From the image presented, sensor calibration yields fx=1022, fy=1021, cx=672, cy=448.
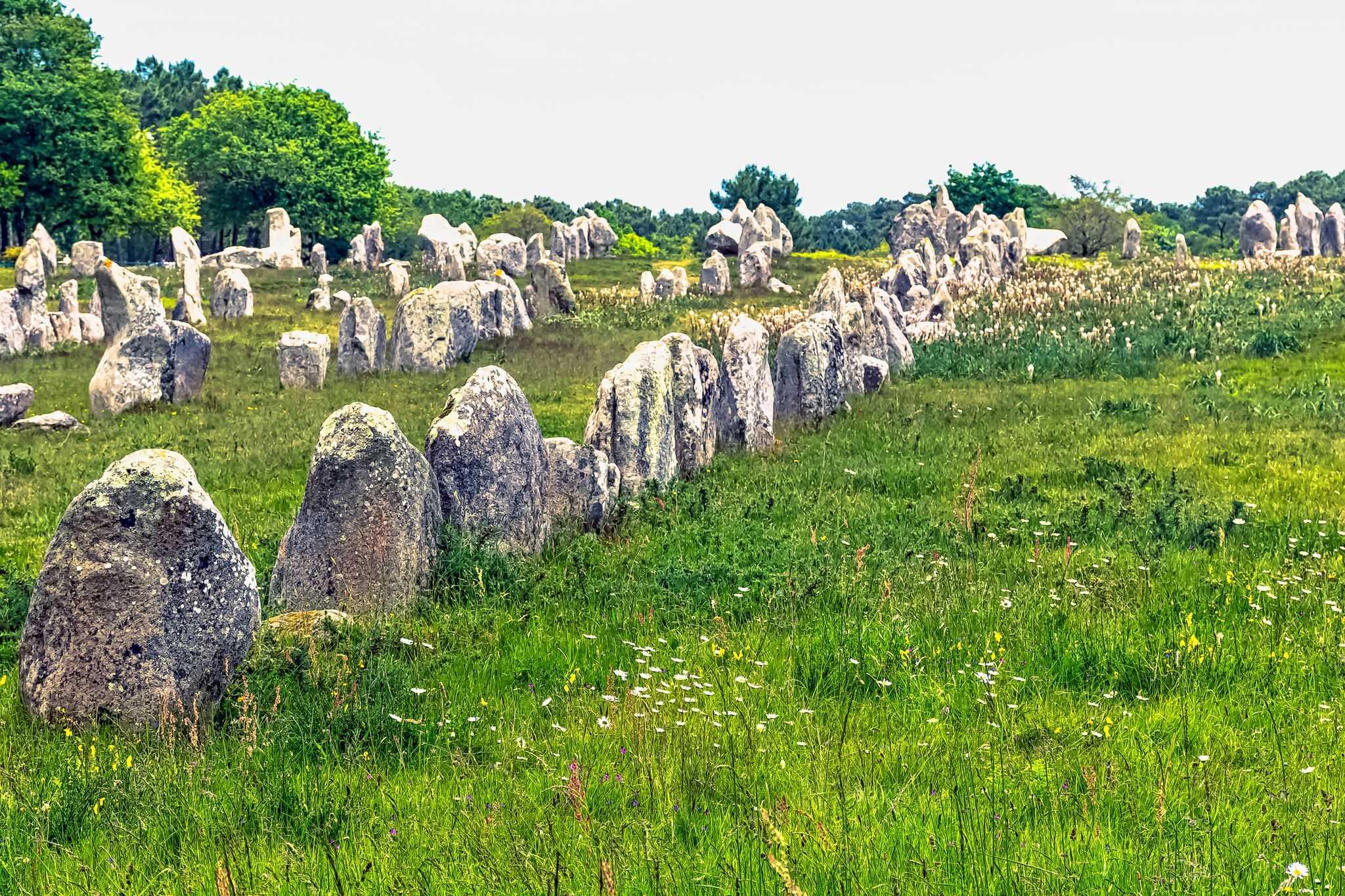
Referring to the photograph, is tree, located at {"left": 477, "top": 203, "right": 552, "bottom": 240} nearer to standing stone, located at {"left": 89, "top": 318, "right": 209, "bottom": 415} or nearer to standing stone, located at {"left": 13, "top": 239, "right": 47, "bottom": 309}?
standing stone, located at {"left": 13, "top": 239, "right": 47, "bottom": 309}

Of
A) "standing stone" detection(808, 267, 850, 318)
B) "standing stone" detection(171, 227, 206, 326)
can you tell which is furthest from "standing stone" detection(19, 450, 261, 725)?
"standing stone" detection(171, 227, 206, 326)

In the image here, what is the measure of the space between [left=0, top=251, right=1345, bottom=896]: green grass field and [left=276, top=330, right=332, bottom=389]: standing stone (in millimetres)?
10316

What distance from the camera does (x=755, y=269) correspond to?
5144 cm

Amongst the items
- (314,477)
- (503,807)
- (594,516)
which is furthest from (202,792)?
(594,516)

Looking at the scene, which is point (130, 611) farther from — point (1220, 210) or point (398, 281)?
point (1220, 210)

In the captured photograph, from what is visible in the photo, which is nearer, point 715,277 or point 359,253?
point 715,277

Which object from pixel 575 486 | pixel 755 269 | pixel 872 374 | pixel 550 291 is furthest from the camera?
pixel 755 269

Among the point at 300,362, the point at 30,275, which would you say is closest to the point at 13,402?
the point at 300,362

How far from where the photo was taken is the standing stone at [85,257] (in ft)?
161

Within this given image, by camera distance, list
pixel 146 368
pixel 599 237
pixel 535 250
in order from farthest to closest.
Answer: pixel 599 237 < pixel 535 250 < pixel 146 368

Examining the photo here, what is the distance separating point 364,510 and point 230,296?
3503 centimetres

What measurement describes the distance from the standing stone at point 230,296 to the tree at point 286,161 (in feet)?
115

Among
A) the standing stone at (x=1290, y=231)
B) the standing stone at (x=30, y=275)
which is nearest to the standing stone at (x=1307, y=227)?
the standing stone at (x=1290, y=231)

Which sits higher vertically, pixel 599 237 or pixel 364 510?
pixel 599 237
